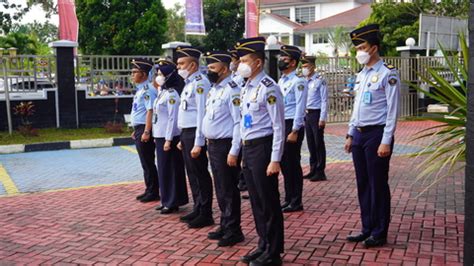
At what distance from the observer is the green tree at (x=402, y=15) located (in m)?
17.9

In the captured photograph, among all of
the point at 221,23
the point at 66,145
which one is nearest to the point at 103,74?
the point at 66,145

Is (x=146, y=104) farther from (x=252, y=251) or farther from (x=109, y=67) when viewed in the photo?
(x=109, y=67)

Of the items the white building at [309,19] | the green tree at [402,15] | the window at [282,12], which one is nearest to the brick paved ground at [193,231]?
the green tree at [402,15]

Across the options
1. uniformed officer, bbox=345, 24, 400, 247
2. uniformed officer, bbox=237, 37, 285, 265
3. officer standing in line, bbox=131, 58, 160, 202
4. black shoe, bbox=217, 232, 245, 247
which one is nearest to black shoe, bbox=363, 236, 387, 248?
uniformed officer, bbox=345, 24, 400, 247

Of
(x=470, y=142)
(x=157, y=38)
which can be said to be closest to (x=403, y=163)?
(x=470, y=142)

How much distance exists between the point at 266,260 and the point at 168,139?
2.08 metres

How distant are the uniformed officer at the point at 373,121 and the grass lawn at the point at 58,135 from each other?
8372 millimetres

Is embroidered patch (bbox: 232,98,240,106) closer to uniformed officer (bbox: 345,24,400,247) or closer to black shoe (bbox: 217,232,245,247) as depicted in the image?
uniformed officer (bbox: 345,24,400,247)

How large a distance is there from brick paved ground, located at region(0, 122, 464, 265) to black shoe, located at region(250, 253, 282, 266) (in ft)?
0.58

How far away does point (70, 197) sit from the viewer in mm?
6684

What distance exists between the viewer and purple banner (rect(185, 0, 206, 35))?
15.8 m

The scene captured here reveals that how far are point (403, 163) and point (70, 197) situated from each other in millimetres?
5206

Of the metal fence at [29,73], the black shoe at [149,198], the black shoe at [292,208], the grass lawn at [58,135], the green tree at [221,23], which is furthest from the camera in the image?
the green tree at [221,23]

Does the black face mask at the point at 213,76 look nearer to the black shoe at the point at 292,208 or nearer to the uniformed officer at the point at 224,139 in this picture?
the uniformed officer at the point at 224,139
